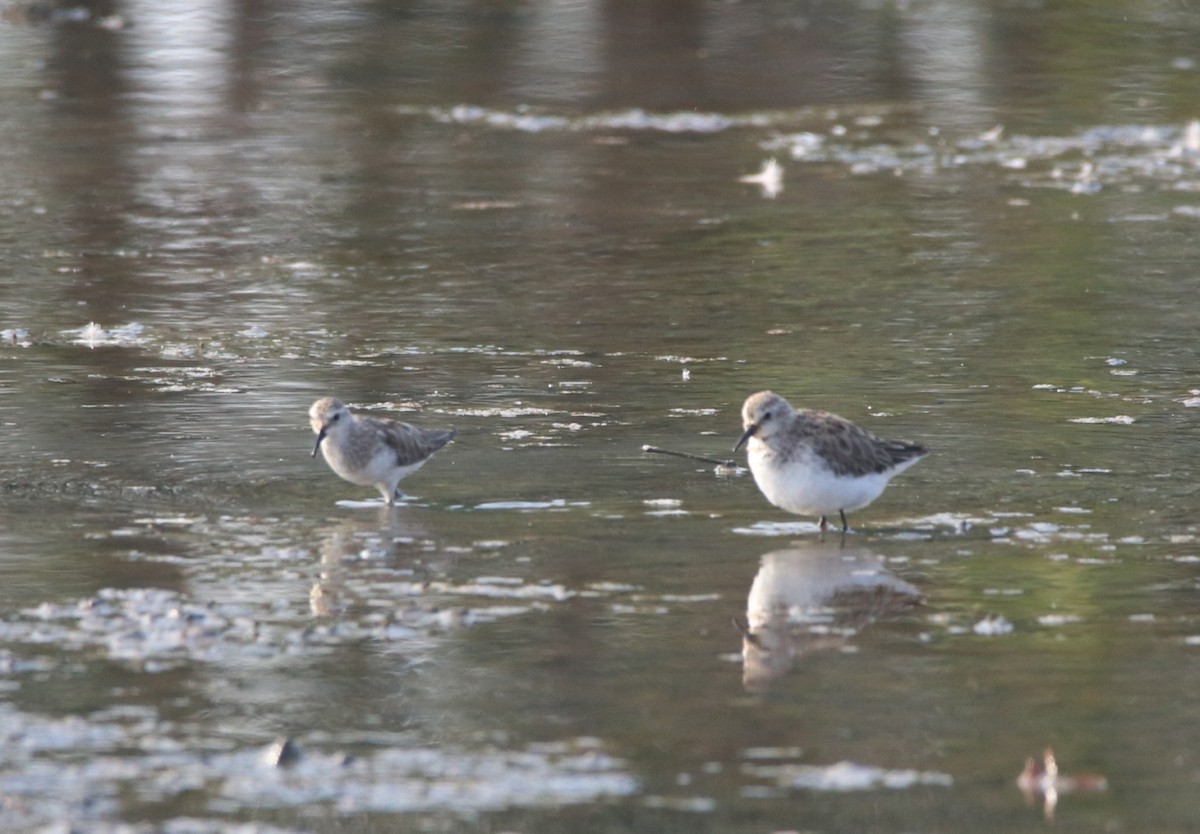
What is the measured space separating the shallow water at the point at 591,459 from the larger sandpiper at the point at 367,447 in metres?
0.25

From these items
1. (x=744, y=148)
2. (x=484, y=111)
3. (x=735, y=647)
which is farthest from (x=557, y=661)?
(x=484, y=111)

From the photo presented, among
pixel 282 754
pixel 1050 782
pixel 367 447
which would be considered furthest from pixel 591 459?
pixel 1050 782

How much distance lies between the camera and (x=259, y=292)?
55.2ft

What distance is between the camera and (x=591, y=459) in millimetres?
11500

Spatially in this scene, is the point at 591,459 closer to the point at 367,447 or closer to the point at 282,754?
the point at 367,447

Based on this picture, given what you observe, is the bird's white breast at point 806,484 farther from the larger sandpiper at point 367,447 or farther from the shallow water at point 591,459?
the larger sandpiper at point 367,447

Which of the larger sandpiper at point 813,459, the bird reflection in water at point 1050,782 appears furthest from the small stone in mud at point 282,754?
the larger sandpiper at point 813,459

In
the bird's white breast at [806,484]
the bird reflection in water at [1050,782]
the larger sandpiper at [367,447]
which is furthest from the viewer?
the larger sandpiper at [367,447]

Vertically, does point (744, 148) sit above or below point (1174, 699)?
below

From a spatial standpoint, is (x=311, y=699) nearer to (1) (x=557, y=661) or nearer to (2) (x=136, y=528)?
(1) (x=557, y=661)

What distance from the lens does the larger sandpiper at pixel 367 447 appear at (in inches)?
421

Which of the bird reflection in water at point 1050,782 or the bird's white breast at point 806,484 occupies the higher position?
the bird reflection in water at point 1050,782

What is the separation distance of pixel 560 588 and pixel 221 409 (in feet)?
14.4

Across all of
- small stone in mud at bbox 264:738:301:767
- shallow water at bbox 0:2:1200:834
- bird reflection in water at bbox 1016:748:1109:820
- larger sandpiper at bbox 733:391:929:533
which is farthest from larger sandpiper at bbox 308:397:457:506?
bird reflection in water at bbox 1016:748:1109:820
